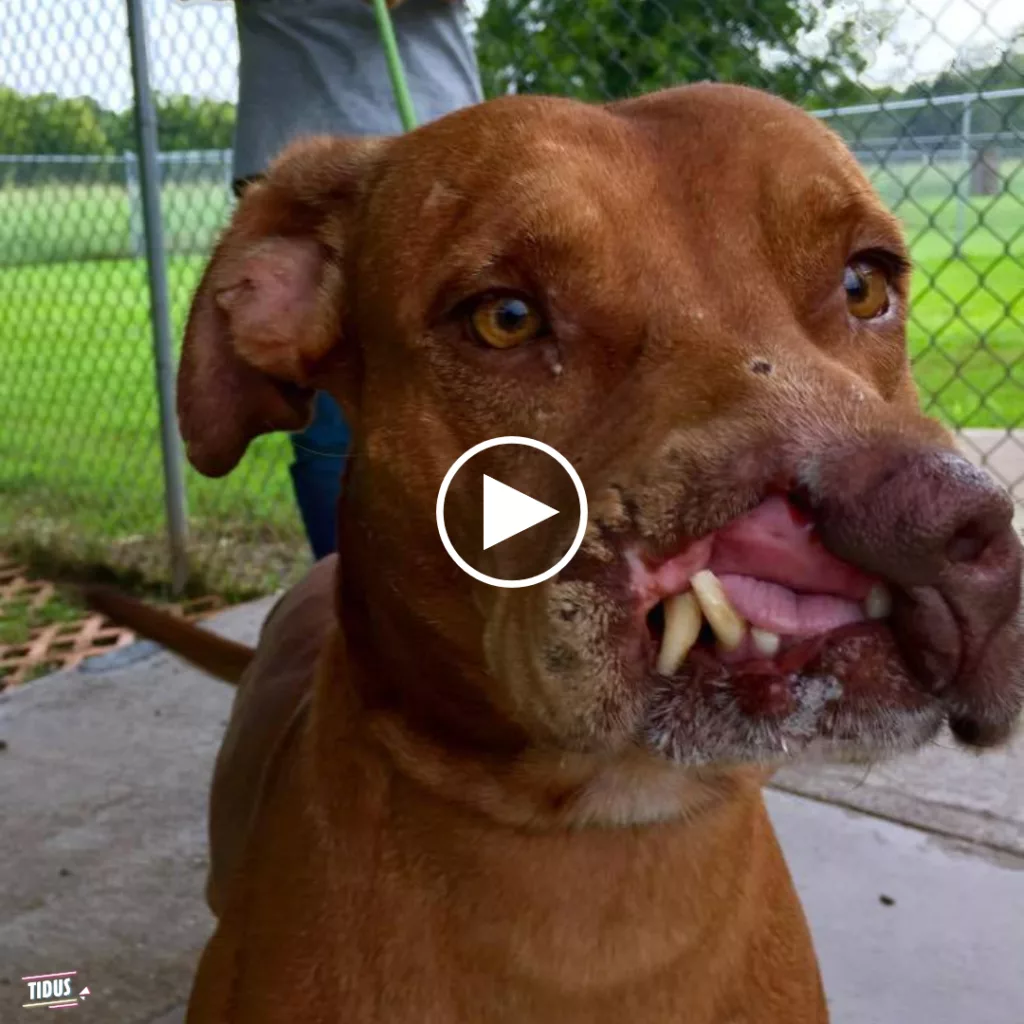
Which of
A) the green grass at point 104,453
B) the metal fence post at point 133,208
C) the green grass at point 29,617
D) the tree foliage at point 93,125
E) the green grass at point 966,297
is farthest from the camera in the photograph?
the metal fence post at point 133,208

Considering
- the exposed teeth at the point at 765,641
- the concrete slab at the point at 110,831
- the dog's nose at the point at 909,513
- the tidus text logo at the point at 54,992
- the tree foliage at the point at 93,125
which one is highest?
the tree foliage at the point at 93,125

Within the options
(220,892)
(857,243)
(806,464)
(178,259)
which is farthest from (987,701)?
(178,259)

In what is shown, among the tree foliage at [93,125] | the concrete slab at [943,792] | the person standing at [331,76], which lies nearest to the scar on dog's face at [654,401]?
the person standing at [331,76]

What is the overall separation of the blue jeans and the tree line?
1.72m

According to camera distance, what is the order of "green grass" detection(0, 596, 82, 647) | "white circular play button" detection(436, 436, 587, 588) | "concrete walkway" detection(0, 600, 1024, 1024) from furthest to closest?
1. "green grass" detection(0, 596, 82, 647)
2. "concrete walkway" detection(0, 600, 1024, 1024)
3. "white circular play button" detection(436, 436, 587, 588)

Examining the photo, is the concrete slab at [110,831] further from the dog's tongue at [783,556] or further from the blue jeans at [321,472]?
the dog's tongue at [783,556]

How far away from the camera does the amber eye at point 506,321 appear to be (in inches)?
59.0

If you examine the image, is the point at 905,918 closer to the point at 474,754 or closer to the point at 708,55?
the point at 474,754

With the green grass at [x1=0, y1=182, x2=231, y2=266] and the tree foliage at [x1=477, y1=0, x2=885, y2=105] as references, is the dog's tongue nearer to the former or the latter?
the tree foliage at [x1=477, y1=0, x2=885, y2=105]

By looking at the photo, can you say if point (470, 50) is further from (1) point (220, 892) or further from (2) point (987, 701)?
(2) point (987, 701)

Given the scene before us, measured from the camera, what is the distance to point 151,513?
6.07 meters

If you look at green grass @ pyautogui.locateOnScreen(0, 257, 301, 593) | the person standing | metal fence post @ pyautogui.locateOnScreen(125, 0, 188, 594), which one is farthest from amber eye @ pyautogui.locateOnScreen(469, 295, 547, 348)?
green grass @ pyautogui.locateOnScreen(0, 257, 301, 593)

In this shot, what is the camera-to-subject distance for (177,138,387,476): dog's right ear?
6.17 ft

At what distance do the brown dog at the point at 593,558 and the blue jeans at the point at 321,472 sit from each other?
100 centimetres
